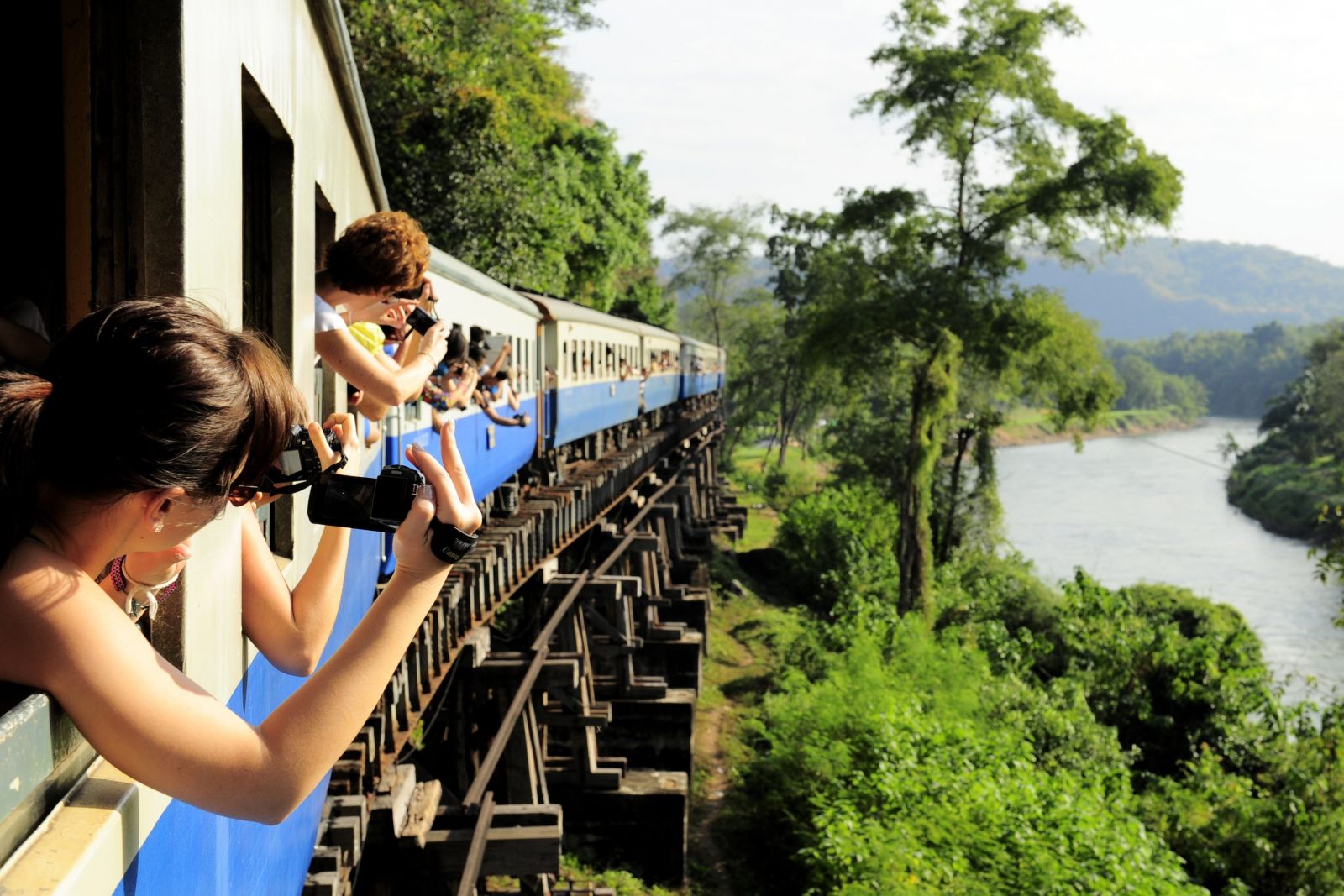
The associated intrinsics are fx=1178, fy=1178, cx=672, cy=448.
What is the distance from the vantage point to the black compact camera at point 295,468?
161cm

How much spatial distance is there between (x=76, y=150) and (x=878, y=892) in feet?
30.2

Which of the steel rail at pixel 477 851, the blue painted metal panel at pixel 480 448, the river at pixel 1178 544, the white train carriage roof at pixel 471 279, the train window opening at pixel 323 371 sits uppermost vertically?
the white train carriage roof at pixel 471 279

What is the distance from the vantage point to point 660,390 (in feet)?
82.3

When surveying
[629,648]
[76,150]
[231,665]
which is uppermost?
[76,150]

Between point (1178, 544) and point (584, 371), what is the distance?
111 ft

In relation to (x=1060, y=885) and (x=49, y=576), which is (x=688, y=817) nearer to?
(x=1060, y=885)

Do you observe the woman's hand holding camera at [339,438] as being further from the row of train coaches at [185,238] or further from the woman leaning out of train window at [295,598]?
the row of train coaches at [185,238]

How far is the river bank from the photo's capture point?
83500 mm

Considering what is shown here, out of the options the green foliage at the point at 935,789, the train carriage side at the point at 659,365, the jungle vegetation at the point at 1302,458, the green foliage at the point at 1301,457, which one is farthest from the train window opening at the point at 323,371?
the green foliage at the point at 1301,457

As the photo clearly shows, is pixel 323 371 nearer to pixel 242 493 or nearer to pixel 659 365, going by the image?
pixel 242 493

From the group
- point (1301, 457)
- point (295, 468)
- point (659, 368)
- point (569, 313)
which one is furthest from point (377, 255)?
point (1301, 457)

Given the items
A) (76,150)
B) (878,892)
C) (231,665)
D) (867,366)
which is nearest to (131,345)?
(76,150)

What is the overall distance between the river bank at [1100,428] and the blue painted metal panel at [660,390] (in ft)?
162

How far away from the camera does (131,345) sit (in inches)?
50.9
